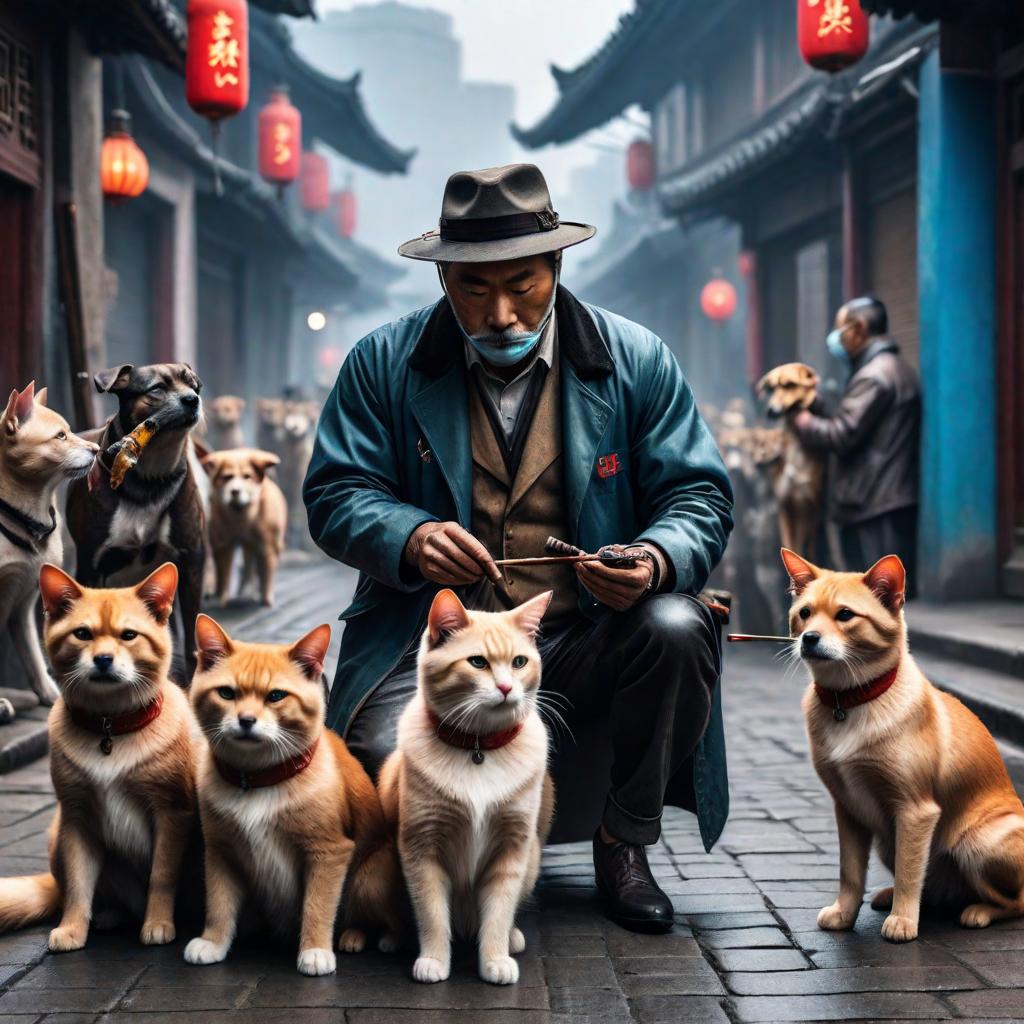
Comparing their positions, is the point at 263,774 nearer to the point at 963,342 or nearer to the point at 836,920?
the point at 836,920

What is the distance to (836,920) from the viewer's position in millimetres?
3361

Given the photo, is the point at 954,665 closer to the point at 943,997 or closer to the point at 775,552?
the point at 775,552

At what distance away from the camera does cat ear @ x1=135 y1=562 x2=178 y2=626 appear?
321cm

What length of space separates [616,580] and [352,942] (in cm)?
106

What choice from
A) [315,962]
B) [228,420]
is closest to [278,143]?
[228,420]

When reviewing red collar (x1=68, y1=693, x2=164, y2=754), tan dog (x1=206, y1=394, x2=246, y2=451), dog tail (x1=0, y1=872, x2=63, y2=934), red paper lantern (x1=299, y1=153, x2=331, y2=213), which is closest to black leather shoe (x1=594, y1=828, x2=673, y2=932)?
red collar (x1=68, y1=693, x2=164, y2=754)

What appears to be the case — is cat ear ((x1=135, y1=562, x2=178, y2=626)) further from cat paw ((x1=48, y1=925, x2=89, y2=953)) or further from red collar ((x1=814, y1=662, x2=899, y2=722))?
red collar ((x1=814, y1=662, x2=899, y2=722))

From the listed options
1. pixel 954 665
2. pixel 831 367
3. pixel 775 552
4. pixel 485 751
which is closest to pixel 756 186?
pixel 831 367

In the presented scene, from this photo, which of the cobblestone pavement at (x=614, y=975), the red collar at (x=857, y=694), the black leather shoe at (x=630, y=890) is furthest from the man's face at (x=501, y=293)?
the cobblestone pavement at (x=614, y=975)

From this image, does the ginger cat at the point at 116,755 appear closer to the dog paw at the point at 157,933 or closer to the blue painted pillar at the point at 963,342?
the dog paw at the point at 157,933

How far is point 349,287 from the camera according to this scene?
29.0 m

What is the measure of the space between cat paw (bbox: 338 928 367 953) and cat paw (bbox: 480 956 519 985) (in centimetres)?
36

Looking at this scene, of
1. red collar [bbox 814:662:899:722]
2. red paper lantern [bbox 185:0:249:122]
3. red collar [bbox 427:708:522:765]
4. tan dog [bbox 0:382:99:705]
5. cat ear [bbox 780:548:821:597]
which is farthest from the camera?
red paper lantern [bbox 185:0:249:122]

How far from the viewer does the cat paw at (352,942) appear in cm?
320
